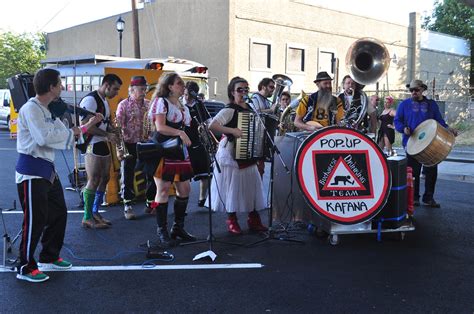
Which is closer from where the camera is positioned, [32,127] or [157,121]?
[32,127]

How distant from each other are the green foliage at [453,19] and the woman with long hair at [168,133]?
45547 millimetres

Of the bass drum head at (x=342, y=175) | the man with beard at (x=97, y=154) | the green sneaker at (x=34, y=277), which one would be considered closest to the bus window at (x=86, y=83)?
the man with beard at (x=97, y=154)

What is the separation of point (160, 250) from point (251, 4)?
23.1 m

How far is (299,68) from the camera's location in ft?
98.2

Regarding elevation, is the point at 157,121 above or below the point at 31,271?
above

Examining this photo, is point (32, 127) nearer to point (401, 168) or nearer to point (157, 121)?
point (157, 121)

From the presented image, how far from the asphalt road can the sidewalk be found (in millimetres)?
5209

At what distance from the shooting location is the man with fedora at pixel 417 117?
7652 millimetres

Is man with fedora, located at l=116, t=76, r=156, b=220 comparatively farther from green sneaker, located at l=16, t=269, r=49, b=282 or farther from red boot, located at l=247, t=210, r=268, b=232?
green sneaker, located at l=16, t=269, r=49, b=282

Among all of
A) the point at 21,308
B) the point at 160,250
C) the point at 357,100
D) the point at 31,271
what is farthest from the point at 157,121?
the point at 357,100

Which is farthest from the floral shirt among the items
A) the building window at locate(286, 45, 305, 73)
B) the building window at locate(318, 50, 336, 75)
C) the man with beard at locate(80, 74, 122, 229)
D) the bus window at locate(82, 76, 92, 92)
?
the building window at locate(318, 50, 336, 75)

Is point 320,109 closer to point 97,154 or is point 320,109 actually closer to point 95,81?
point 97,154

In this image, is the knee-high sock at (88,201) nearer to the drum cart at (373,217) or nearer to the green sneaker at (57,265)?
the green sneaker at (57,265)

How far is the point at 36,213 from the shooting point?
4.30 metres
